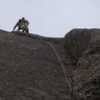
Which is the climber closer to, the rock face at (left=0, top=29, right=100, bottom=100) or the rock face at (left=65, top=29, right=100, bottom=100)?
the rock face at (left=0, top=29, right=100, bottom=100)

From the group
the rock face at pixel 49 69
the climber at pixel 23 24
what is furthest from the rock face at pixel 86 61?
the climber at pixel 23 24

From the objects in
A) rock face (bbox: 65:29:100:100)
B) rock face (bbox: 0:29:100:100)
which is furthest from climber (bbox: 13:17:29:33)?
rock face (bbox: 65:29:100:100)

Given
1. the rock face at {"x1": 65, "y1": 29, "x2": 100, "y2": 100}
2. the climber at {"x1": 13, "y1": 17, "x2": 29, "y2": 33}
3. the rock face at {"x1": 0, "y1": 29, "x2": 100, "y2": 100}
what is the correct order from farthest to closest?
1. the climber at {"x1": 13, "y1": 17, "x2": 29, "y2": 33}
2. the rock face at {"x1": 0, "y1": 29, "x2": 100, "y2": 100}
3. the rock face at {"x1": 65, "y1": 29, "x2": 100, "y2": 100}

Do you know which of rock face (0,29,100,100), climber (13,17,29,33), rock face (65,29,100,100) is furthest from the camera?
climber (13,17,29,33)

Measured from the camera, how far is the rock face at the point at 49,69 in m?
11.2

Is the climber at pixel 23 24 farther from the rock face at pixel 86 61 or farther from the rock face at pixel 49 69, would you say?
the rock face at pixel 86 61

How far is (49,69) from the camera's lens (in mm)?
13609

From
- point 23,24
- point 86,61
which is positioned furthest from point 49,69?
point 23,24

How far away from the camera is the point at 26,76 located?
12523mm

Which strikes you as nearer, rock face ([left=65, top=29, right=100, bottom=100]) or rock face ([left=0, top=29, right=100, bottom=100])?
rock face ([left=65, top=29, right=100, bottom=100])

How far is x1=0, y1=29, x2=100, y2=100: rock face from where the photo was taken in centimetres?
1120

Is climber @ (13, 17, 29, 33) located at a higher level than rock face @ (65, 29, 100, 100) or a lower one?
higher

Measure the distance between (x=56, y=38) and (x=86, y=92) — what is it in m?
9.28

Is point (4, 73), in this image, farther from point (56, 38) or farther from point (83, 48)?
point (56, 38)
